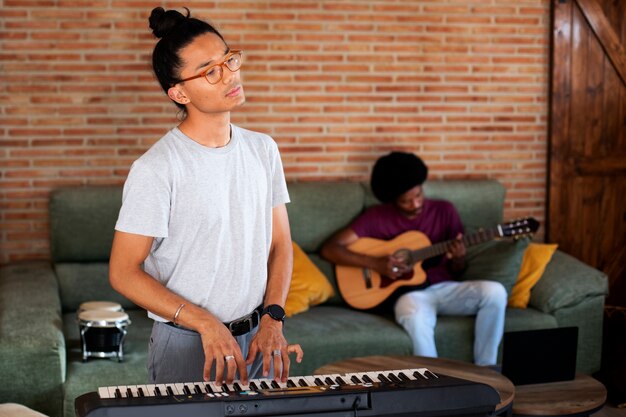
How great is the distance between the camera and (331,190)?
475 cm

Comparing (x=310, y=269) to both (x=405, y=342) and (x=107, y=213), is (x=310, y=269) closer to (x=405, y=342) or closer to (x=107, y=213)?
(x=405, y=342)

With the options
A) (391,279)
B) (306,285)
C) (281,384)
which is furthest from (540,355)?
(281,384)

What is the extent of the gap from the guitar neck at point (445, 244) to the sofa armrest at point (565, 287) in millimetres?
343

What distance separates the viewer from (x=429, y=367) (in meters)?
3.29

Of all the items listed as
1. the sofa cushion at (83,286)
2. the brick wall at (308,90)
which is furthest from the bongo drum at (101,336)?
the brick wall at (308,90)

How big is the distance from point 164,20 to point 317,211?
2584mm

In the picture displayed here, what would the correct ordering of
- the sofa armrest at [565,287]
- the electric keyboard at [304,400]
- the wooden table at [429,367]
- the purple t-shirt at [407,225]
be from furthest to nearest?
the purple t-shirt at [407,225]
the sofa armrest at [565,287]
the wooden table at [429,367]
the electric keyboard at [304,400]

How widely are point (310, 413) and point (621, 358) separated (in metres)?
3.72

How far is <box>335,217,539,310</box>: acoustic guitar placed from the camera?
4.47 m

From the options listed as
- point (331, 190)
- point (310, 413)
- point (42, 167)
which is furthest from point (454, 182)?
point (310, 413)

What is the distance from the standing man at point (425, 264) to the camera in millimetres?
4168

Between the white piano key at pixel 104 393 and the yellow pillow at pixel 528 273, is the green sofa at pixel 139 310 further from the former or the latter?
the white piano key at pixel 104 393

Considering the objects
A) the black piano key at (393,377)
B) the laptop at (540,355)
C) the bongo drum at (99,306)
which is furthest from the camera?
the bongo drum at (99,306)

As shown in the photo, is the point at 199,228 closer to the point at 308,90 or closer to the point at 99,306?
the point at 99,306
